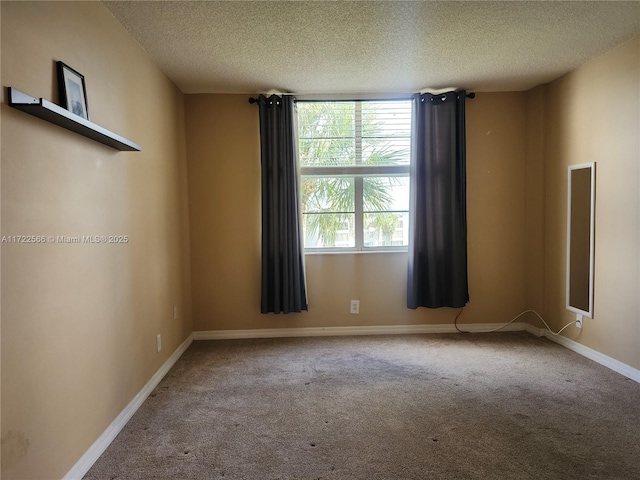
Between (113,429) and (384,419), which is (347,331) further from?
(113,429)

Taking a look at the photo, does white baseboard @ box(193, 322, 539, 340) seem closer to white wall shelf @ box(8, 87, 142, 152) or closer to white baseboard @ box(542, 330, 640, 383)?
white baseboard @ box(542, 330, 640, 383)

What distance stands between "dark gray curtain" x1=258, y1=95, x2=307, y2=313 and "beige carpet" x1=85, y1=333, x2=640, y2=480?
0.66 metres

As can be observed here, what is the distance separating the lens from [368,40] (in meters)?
2.62

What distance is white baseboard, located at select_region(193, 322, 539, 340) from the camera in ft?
12.5

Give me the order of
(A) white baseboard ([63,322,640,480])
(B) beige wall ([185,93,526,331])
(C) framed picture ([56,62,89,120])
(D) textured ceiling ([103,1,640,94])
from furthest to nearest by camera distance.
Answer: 1. (B) beige wall ([185,93,526,331])
2. (A) white baseboard ([63,322,640,480])
3. (D) textured ceiling ([103,1,640,94])
4. (C) framed picture ([56,62,89,120])

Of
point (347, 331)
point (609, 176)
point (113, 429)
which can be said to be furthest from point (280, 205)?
point (609, 176)

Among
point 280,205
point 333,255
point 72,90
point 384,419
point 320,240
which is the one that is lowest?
point 384,419

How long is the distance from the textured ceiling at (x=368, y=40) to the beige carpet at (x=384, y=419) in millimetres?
2385

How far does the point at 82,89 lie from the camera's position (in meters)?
1.87

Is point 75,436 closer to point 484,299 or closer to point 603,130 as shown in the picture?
point 484,299

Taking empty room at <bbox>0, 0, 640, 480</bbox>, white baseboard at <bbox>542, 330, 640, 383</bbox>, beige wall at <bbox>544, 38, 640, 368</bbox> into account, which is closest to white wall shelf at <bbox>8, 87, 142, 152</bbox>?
empty room at <bbox>0, 0, 640, 480</bbox>

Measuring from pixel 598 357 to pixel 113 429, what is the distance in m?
3.46

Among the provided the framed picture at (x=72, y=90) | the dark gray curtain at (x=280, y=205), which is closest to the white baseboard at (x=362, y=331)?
the dark gray curtain at (x=280, y=205)

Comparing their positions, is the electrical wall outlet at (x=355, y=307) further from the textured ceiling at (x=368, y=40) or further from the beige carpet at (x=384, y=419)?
the textured ceiling at (x=368, y=40)
